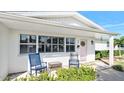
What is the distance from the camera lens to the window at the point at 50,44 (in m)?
12.7

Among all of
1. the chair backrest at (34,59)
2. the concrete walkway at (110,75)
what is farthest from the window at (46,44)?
the concrete walkway at (110,75)

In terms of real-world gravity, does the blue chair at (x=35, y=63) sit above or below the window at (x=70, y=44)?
below

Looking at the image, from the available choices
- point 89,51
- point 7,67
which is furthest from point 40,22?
point 89,51

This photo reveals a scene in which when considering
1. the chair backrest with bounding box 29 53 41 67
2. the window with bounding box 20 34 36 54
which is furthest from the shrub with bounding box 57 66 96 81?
the window with bounding box 20 34 36 54

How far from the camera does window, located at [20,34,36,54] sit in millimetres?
11344

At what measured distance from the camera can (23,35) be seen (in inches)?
448

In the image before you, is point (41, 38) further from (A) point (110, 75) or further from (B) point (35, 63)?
(A) point (110, 75)

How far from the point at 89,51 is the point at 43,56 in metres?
6.27

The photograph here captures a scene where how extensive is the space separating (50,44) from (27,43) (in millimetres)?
2073

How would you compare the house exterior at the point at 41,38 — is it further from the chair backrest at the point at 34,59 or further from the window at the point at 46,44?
the chair backrest at the point at 34,59

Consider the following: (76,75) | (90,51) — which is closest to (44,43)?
(90,51)

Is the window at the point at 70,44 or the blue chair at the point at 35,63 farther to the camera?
the window at the point at 70,44

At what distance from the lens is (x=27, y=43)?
11648 mm
